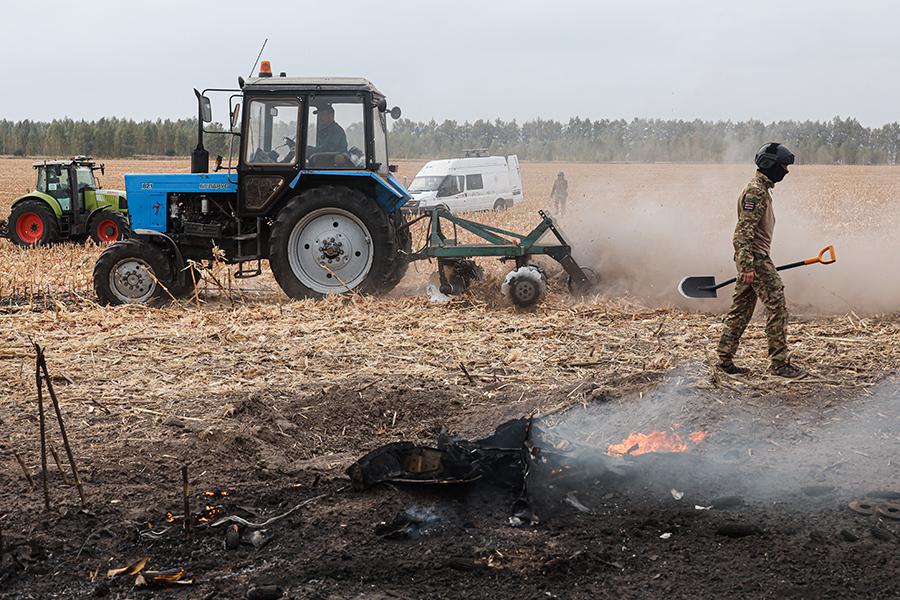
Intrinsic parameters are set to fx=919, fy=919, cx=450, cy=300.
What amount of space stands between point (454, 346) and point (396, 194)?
132 inches

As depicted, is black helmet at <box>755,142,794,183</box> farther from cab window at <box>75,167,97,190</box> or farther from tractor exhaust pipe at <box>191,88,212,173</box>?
cab window at <box>75,167,97,190</box>

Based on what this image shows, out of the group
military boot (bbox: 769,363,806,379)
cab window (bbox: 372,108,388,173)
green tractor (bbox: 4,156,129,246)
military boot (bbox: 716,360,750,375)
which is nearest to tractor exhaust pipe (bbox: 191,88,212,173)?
cab window (bbox: 372,108,388,173)

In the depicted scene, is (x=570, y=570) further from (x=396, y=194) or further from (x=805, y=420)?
(x=396, y=194)

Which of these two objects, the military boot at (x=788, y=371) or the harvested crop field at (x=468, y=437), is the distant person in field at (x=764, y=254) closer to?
the military boot at (x=788, y=371)

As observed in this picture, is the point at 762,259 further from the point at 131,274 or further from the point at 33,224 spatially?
the point at 33,224

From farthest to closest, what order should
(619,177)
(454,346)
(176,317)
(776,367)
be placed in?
(619,177)
(176,317)
(454,346)
(776,367)

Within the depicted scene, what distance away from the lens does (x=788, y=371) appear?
771 centimetres

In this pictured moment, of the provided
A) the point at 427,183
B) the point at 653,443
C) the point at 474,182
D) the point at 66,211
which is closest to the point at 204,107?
the point at 653,443

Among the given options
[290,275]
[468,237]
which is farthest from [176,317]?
[468,237]

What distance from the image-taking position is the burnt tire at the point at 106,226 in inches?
756

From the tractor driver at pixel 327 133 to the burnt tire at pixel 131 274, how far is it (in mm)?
2400

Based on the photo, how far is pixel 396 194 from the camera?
1181 centimetres

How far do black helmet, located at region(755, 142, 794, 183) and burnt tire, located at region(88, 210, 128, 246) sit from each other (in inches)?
580

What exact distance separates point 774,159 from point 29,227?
1660 centimetres
